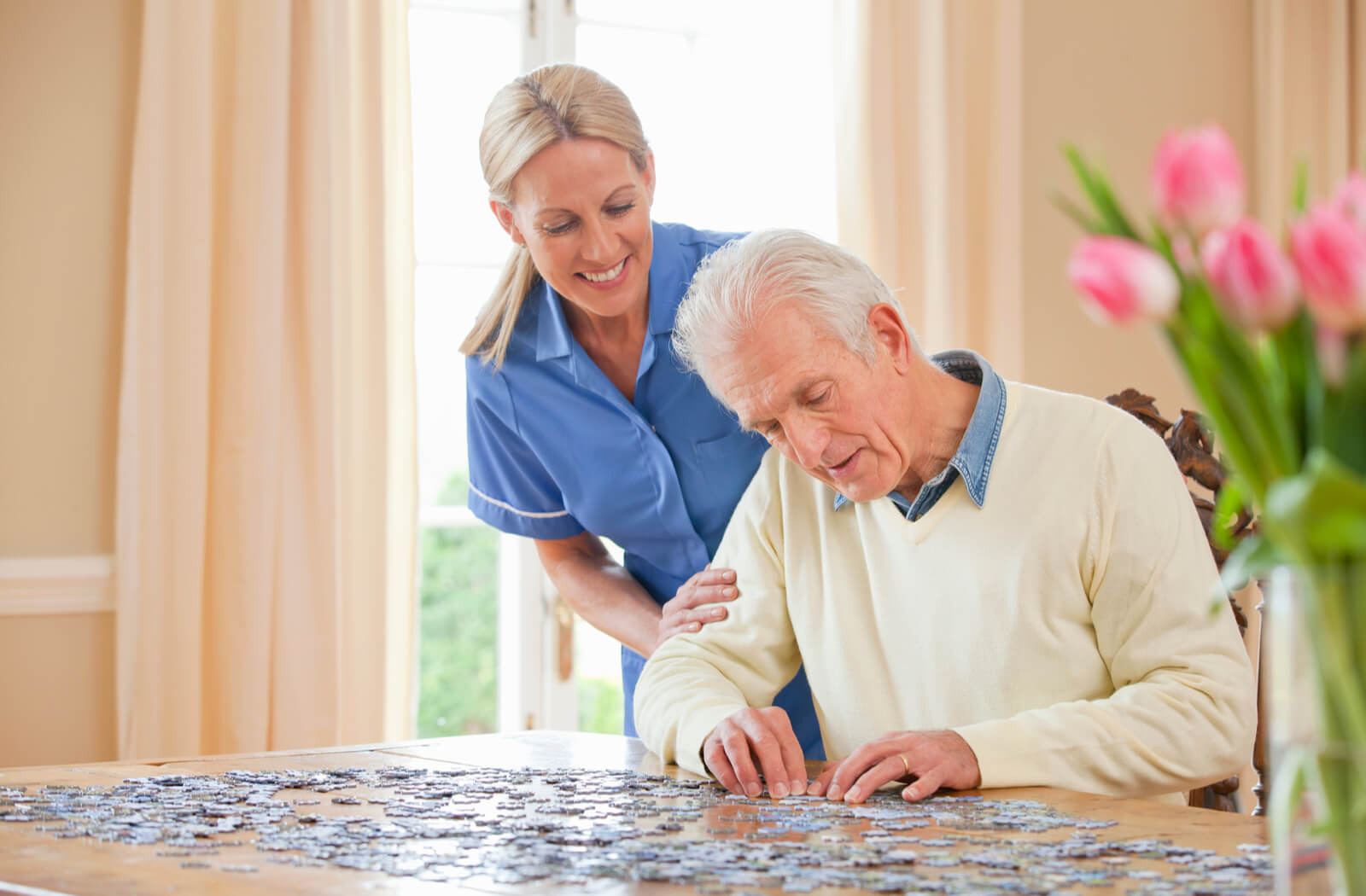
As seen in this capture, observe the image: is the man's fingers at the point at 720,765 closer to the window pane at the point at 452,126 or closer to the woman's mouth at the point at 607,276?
the woman's mouth at the point at 607,276

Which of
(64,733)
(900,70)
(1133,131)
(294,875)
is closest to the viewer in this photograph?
(294,875)

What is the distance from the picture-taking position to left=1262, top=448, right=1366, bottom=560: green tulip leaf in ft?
2.20

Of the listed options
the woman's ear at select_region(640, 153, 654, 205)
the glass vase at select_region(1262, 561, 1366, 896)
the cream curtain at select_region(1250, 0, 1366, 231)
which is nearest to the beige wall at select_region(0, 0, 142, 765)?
the woman's ear at select_region(640, 153, 654, 205)

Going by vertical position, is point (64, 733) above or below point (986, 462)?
below

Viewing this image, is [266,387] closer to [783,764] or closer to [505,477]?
[505,477]

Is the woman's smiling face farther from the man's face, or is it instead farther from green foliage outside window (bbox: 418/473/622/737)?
green foliage outside window (bbox: 418/473/622/737)

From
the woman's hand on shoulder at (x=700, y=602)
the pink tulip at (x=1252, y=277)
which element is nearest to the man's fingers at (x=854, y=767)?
the woman's hand on shoulder at (x=700, y=602)

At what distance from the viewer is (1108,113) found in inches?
178

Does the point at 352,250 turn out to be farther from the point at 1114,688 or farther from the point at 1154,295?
the point at 1154,295

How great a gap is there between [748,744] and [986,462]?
1.81ft

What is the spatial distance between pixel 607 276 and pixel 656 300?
0.18m

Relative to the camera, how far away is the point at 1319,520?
2.26ft

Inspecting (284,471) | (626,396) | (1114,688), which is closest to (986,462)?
(1114,688)

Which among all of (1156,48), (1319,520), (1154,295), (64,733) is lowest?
(64,733)
